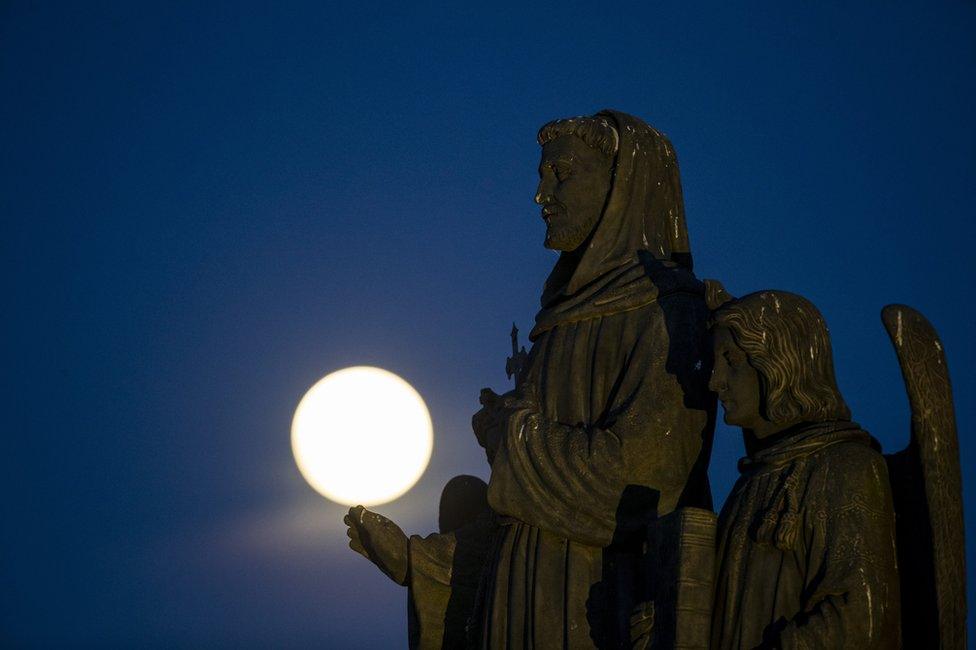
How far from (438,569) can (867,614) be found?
3.30 m

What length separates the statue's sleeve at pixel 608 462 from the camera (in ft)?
27.8

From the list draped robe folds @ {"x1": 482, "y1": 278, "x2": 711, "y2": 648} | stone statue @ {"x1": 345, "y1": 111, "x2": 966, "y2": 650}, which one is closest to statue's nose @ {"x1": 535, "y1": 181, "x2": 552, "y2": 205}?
stone statue @ {"x1": 345, "y1": 111, "x2": 966, "y2": 650}

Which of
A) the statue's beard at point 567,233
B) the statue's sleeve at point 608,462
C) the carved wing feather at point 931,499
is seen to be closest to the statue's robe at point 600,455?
the statue's sleeve at point 608,462

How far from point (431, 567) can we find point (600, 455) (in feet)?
5.55

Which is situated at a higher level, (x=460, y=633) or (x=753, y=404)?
(x=753, y=404)

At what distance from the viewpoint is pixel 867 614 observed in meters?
7.06

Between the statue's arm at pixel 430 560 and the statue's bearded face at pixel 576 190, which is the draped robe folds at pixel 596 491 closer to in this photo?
the statue's arm at pixel 430 560

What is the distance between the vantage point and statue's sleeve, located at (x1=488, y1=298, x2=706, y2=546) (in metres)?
8.48

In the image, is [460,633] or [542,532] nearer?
[542,532]

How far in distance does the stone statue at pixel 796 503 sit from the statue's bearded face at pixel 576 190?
1891mm

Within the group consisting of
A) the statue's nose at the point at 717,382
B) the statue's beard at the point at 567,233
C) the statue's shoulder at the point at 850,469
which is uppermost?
the statue's beard at the point at 567,233

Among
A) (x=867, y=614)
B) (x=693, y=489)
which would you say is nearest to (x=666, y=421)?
(x=693, y=489)

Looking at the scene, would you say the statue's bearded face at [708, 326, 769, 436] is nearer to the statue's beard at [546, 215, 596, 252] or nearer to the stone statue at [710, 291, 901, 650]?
the stone statue at [710, 291, 901, 650]

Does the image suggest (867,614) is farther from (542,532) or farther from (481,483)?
(481,483)
